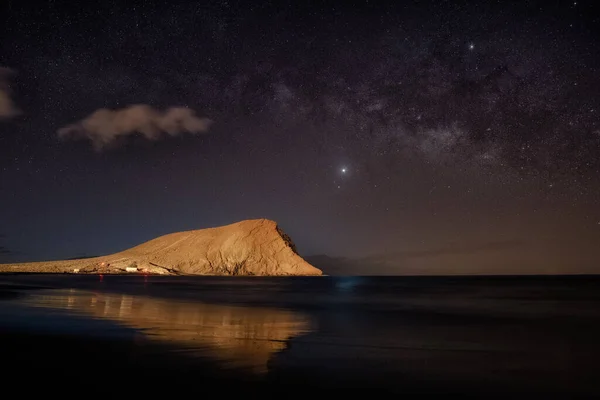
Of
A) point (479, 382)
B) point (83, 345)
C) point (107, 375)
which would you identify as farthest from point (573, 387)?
point (83, 345)

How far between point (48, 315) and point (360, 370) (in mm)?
19164

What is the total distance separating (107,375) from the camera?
37.0ft

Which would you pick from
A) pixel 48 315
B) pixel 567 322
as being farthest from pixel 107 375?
pixel 567 322

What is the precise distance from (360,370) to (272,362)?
2.23 m

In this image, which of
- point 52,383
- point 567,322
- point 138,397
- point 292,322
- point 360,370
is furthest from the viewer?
point 567,322

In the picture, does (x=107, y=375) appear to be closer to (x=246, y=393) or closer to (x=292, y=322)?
(x=246, y=393)

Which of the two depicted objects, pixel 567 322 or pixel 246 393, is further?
pixel 567 322

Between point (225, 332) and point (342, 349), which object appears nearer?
point (342, 349)

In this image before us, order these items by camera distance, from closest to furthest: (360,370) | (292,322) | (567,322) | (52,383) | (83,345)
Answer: (52,383) < (360,370) < (83,345) < (292,322) < (567,322)

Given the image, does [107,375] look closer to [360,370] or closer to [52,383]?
[52,383]

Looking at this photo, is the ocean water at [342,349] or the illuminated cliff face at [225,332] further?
the illuminated cliff face at [225,332]

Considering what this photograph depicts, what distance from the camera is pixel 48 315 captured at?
25.9 meters

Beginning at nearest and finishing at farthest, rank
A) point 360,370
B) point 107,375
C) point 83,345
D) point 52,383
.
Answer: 1. point 52,383
2. point 107,375
3. point 360,370
4. point 83,345

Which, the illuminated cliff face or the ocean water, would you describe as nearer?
the ocean water
